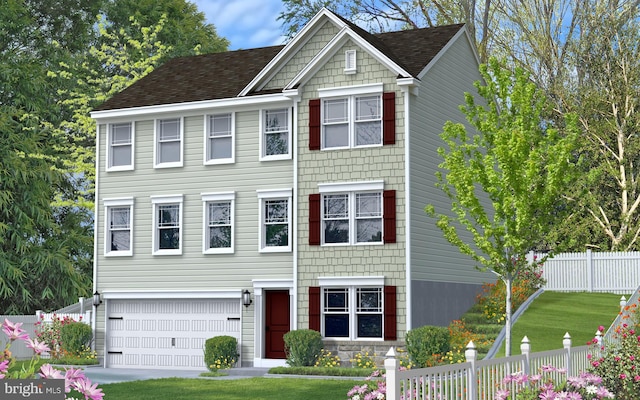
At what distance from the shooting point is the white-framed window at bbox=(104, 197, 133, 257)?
3381cm

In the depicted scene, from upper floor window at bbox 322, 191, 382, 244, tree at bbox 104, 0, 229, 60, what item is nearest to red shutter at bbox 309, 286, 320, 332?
upper floor window at bbox 322, 191, 382, 244

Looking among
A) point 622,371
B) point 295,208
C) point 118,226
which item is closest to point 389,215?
point 295,208

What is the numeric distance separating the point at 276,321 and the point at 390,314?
4456 mm

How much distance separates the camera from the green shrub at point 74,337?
109 feet

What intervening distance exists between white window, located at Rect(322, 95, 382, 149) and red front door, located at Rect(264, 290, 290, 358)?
16.8 feet

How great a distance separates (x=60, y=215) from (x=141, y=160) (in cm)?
1608

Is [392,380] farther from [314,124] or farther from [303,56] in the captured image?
[303,56]

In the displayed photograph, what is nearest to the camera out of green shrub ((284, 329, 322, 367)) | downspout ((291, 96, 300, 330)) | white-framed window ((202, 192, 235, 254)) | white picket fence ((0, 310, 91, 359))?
green shrub ((284, 329, 322, 367))

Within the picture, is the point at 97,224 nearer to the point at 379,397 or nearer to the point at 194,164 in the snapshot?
the point at 194,164

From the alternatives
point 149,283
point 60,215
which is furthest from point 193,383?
point 60,215

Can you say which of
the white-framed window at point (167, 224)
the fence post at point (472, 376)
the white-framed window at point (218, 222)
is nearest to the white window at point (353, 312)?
the white-framed window at point (218, 222)

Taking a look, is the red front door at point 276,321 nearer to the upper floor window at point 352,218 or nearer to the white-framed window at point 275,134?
the upper floor window at point 352,218

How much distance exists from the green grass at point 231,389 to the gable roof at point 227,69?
10.3 meters

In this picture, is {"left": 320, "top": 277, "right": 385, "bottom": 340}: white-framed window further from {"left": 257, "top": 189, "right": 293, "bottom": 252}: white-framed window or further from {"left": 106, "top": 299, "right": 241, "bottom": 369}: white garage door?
{"left": 106, "top": 299, "right": 241, "bottom": 369}: white garage door
